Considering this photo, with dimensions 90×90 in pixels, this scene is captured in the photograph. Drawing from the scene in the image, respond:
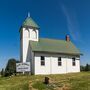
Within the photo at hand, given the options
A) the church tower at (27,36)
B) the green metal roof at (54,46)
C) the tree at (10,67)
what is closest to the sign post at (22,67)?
the green metal roof at (54,46)

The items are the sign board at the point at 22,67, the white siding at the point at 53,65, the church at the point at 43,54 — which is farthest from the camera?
the church at the point at 43,54

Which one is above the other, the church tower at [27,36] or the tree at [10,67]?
the church tower at [27,36]

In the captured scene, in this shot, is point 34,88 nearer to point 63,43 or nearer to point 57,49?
point 57,49

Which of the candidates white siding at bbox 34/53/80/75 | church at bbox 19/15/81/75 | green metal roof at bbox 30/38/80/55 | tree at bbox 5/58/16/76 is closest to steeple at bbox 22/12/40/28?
church at bbox 19/15/81/75

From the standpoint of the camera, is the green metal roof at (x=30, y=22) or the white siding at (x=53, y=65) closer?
the white siding at (x=53, y=65)

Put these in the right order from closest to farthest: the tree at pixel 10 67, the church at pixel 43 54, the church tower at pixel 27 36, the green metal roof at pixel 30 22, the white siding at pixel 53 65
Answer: the white siding at pixel 53 65 → the church at pixel 43 54 → the church tower at pixel 27 36 → the green metal roof at pixel 30 22 → the tree at pixel 10 67

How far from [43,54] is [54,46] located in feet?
13.0

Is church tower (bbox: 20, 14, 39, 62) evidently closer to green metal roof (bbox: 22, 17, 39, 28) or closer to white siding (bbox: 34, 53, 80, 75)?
green metal roof (bbox: 22, 17, 39, 28)

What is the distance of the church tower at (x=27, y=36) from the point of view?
32.7 metres

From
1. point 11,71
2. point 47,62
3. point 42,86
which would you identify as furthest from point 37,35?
point 42,86

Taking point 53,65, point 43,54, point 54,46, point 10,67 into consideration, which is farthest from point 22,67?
point 54,46

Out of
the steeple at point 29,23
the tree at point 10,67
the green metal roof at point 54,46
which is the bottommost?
the tree at point 10,67

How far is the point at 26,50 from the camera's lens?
32.8 metres

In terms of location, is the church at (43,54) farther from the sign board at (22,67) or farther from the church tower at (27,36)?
the sign board at (22,67)
